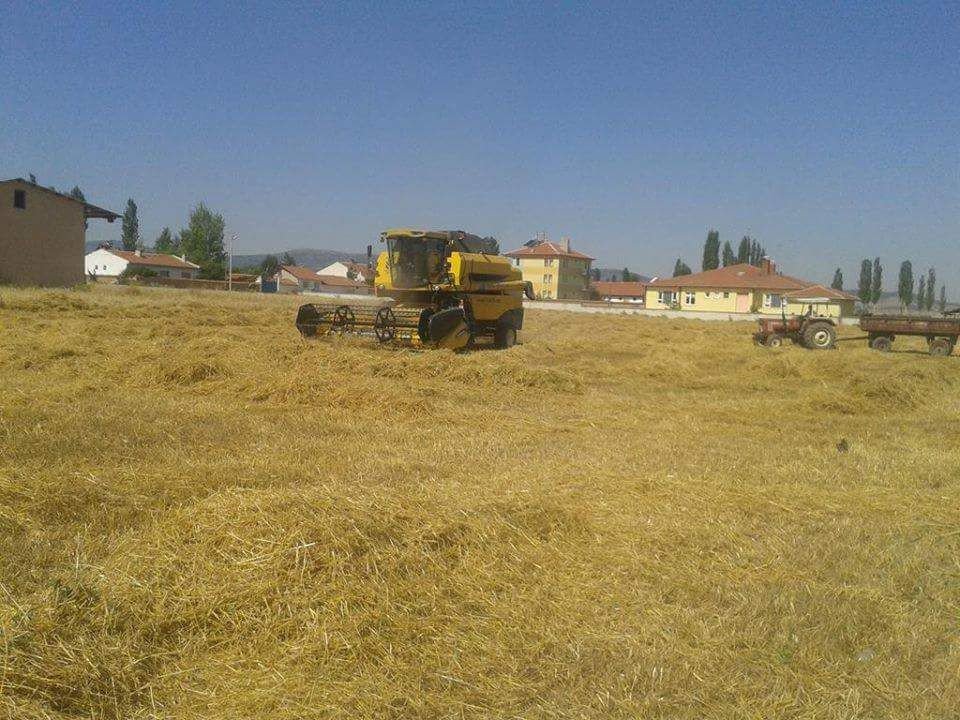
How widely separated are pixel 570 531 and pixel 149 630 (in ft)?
9.20

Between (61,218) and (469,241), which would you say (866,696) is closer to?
(469,241)

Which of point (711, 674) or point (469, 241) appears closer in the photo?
point (711, 674)

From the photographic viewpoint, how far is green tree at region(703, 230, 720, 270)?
10038 cm

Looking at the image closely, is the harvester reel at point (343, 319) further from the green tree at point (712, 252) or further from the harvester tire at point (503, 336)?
the green tree at point (712, 252)

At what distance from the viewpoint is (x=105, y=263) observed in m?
101

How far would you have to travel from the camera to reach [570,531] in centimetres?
524

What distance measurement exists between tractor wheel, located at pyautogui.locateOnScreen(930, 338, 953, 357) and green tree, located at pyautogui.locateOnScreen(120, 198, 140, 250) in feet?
400

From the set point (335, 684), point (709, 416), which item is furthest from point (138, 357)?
point (335, 684)

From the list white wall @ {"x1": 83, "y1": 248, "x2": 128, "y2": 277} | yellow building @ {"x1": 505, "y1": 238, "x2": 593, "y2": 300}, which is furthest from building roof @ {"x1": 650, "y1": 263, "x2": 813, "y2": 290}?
white wall @ {"x1": 83, "y1": 248, "x2": 128, "y2": 277}

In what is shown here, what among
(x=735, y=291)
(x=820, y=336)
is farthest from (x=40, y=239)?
(x=735, y=291)

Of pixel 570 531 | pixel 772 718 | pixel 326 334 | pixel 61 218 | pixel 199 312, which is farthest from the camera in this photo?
pixel 61 218

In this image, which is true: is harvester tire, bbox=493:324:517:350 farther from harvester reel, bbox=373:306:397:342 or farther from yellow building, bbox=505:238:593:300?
yellow building, bbox=505:238:593:300

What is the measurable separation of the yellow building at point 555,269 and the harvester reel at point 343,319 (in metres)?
77.1

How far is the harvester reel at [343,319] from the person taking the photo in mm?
16016
